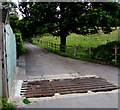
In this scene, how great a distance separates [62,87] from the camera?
236 inches

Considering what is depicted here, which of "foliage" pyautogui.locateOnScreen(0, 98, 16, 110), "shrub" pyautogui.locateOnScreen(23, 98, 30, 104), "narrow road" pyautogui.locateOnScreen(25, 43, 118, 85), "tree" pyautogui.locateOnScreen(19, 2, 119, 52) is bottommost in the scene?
"narrow road" pyautogui.locateOnScreen(25, 43, 118, 85)

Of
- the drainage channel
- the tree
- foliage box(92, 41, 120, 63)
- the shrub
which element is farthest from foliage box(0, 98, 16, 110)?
the tree

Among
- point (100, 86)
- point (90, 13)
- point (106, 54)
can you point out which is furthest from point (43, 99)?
point (90, 13)

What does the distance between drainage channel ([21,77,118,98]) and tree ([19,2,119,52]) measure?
887 centimetres

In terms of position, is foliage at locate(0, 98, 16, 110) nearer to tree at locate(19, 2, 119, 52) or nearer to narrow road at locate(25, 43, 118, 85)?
narrow road at locate(25, 43, 118, 85)

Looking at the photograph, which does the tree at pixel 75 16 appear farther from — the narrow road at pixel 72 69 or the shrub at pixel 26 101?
the shrub at pixel 26 101

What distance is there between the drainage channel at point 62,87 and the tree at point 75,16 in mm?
8865

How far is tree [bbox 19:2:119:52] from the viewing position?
14.6 meters

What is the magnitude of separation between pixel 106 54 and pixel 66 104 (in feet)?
23.4

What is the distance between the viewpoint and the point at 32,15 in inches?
708

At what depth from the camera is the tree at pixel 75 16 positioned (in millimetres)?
14641

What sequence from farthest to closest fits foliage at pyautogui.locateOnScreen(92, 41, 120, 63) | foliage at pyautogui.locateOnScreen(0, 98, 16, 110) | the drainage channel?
foliage at pyautogui.locateOnScreen(92, 41, 120, 63) < the drainage channel < foliage at pyautogui.locateOnScreen(0, 98, 16, 110)

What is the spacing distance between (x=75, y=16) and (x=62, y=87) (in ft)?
36.0

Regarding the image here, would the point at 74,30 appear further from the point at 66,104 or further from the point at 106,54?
the point at 66,104
